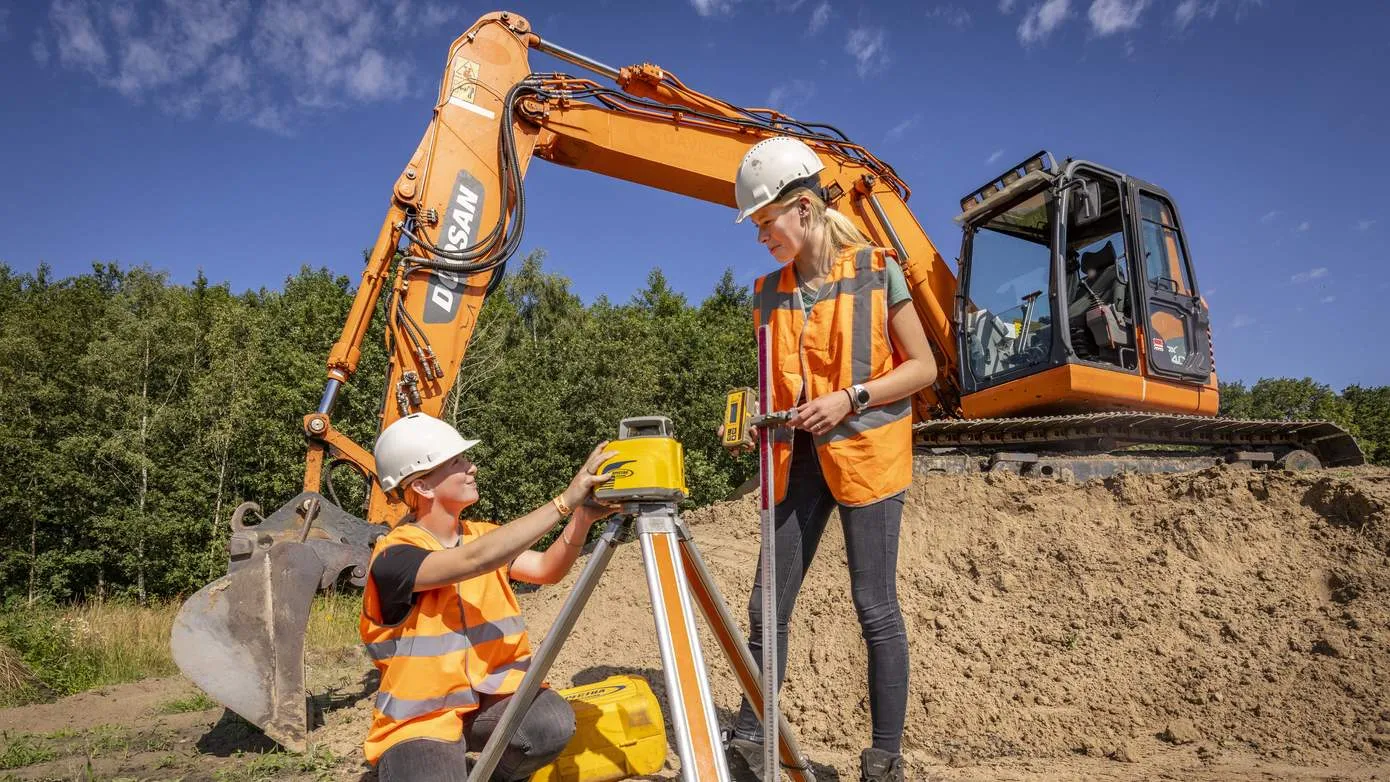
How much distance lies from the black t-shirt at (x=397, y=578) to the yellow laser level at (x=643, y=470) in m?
0.72

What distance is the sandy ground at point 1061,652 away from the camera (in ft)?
11.7

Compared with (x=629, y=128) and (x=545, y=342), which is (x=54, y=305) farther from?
(x=629, y=128)

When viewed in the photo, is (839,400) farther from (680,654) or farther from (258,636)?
(258,636)

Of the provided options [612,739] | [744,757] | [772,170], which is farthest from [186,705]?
[772,170]

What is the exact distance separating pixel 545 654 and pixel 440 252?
3.62 metres

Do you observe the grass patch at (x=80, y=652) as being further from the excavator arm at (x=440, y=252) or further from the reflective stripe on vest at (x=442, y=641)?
the reflective stripe on vest at (x=442, y=641)

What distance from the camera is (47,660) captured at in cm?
762

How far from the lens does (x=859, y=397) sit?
2.50 m

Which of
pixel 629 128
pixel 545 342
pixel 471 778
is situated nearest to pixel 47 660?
pixel 629 128

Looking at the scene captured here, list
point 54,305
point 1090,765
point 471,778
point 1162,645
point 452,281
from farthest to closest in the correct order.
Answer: point 54,305, point 452,281, point 1162,645, point 1090,765, point 471,778

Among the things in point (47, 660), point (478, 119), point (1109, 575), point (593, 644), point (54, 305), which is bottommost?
point (47, 660)

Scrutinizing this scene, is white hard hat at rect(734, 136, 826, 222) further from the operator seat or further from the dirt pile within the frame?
the operator seat

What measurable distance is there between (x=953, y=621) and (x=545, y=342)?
16.5 meters

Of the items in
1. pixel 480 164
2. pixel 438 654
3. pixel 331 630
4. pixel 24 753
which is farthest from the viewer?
pixel 331 630
